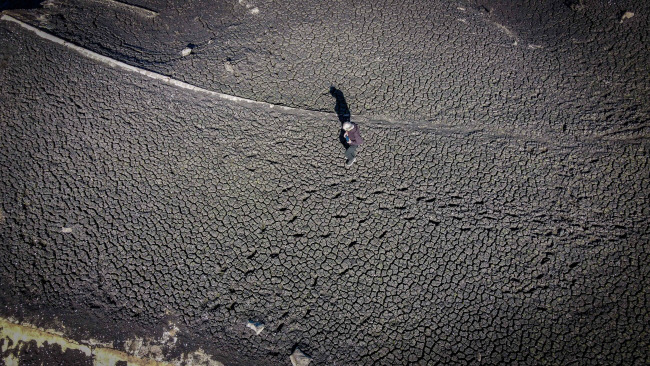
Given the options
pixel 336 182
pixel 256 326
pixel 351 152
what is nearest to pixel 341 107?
pixel 351 152

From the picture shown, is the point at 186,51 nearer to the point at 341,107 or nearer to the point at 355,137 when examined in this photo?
the point at 341,107

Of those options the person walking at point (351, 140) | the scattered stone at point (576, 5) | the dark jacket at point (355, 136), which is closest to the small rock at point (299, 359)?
the person walking at point (351, 140)

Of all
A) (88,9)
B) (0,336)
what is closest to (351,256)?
(0,336)

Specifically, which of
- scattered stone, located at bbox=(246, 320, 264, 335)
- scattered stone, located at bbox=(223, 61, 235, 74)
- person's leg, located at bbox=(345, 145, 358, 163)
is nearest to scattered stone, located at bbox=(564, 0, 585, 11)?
person's leg, located at bbox=(345, 145, 358, 163)

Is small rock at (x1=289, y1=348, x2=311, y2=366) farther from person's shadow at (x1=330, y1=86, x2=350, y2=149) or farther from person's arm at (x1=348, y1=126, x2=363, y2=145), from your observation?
person's shadow at (x1=330, y1=86, x2=350, y2=149)

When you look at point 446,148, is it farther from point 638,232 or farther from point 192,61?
point 192,61

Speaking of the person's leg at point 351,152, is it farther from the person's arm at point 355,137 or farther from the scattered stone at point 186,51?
the scattered stone at point 186,51
